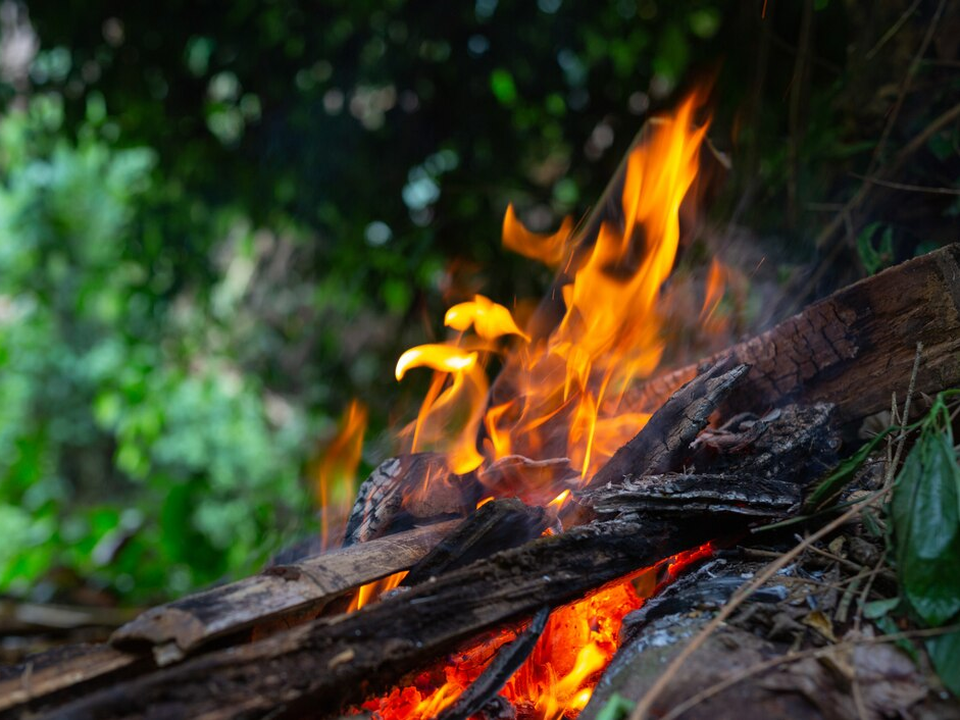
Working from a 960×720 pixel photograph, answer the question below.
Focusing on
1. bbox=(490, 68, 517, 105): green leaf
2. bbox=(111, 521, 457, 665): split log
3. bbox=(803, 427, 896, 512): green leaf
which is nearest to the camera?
bbox=(111, 521, 457, 665): split log

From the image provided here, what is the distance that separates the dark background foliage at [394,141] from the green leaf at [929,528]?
159 cm

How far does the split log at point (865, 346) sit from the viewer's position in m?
1.92

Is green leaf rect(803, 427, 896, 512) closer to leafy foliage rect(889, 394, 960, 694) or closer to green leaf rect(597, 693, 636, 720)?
leafy foliage rect(889, 394, 960, 694)

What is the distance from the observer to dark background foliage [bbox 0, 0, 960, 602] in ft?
10.5

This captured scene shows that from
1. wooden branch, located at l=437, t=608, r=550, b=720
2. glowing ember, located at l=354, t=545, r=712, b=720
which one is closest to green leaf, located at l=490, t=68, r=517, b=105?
glowing ember, located at l=354, t=545, r=712, b=720

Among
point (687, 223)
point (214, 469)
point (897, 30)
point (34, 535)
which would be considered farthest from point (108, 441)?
point (897, 30)

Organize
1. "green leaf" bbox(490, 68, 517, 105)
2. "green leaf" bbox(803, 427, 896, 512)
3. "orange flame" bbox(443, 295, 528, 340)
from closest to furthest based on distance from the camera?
"green leaf" bbox(803, 427, 896, 512), "orange flame" bbox(443, 295, 528, 340), "green leaf" bbox(490, 68, 517, 105)

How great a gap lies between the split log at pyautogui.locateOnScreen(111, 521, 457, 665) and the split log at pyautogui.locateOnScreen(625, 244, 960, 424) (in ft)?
3.34

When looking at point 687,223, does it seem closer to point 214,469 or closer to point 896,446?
point 896,446

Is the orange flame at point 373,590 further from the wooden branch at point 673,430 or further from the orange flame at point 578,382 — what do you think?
the wooden branch at point 673,430

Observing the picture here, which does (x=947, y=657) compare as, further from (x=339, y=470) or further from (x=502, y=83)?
(x=502, y=83)

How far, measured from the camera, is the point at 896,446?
193 cm

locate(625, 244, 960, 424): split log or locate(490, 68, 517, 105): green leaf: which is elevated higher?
locate(490, 68, 517, 105): green leaf

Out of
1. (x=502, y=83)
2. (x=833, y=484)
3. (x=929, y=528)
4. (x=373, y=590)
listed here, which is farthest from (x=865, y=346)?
(x=502, y=83)
